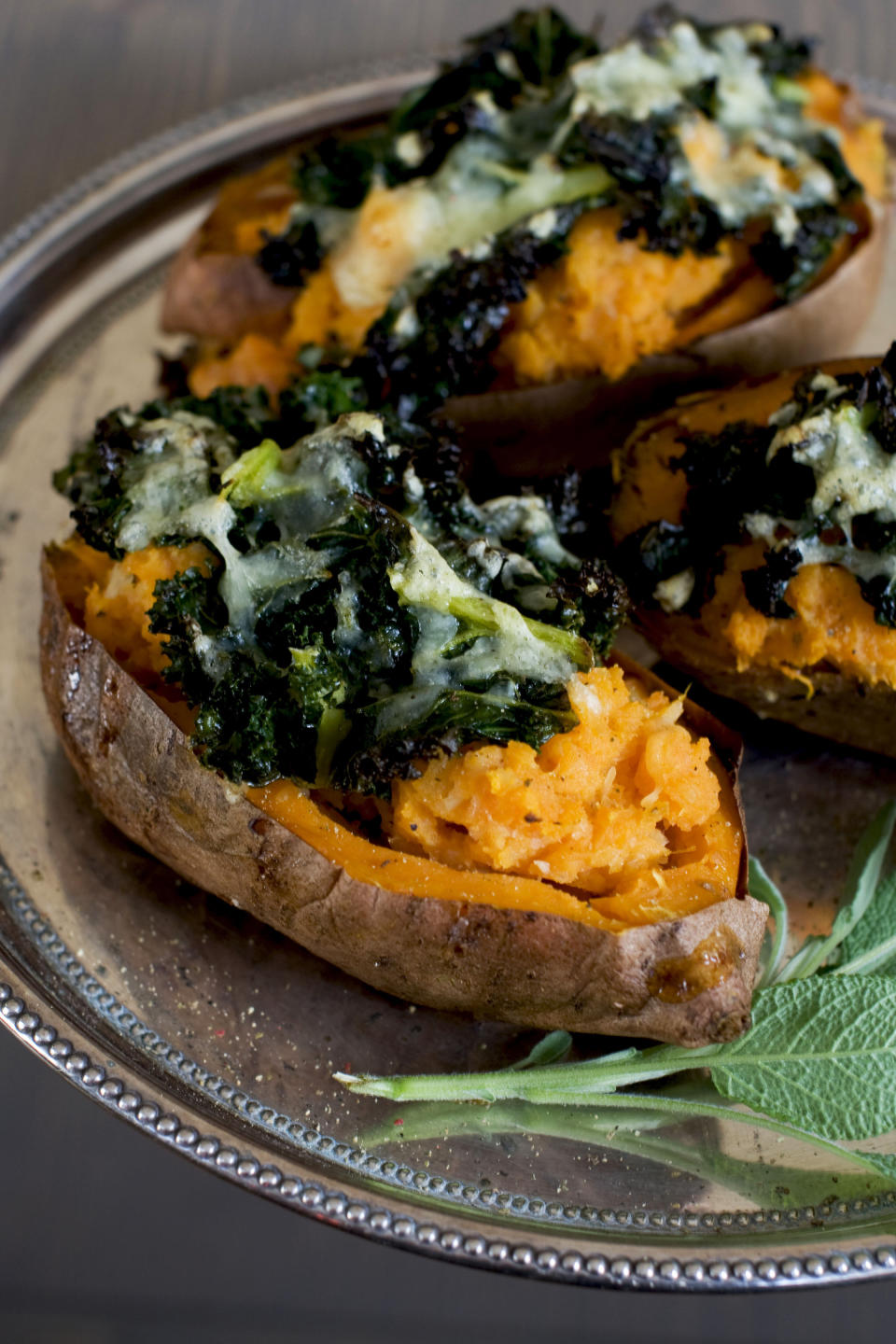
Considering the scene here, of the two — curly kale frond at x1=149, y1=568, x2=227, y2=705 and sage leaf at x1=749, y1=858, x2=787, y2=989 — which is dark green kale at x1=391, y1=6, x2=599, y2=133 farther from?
sage leaf at x1=749, y1=858, x2=787, y2=989

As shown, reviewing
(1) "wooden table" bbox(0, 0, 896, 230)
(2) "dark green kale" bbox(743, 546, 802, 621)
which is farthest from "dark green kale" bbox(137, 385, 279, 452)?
(1) "wooden table" bbox(0, 0, 896, 230)

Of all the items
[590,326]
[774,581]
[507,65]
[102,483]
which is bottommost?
[774,581]

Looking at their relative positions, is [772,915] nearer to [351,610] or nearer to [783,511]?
[783,511]

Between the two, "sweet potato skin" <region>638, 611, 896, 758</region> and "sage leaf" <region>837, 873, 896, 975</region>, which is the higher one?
"sweet potato skin" <region>638, 611, 896, 758</region>

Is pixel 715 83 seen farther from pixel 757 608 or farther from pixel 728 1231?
pixel 728 1231

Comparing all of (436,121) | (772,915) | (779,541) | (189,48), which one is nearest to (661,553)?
(779,541)

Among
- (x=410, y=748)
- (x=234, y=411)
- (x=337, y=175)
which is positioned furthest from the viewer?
(x=337, y=175)

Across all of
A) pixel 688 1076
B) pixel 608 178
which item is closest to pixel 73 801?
pixel 688 1076
